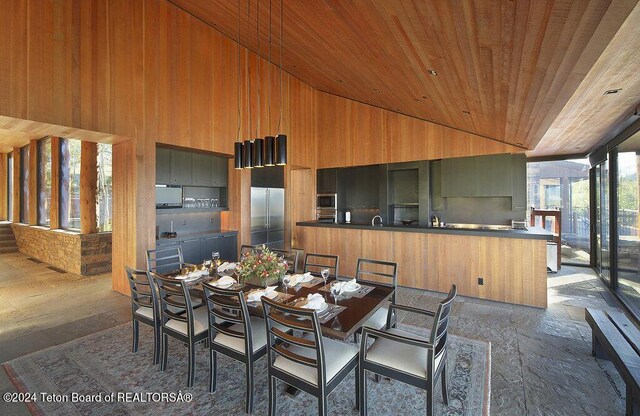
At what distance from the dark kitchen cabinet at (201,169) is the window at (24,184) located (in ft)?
23.2

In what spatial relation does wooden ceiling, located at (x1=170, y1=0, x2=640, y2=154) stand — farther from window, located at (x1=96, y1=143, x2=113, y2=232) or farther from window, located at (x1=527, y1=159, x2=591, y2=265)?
window, located at (x1=96, y1=143, x2=113, y2=232)

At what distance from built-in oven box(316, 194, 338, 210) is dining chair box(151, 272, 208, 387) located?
176 inches

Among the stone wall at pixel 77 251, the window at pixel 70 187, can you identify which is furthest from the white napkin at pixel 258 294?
the window at pixel 70 187

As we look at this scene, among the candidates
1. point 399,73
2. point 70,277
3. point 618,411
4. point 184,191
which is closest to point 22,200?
point 70,277

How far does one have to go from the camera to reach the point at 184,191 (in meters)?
5.59

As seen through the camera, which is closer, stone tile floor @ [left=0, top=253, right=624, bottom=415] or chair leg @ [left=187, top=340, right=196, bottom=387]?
stone tile floor @ [left=0, top=253, right=624, bottom=415]

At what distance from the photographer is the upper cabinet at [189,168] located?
16.5ft

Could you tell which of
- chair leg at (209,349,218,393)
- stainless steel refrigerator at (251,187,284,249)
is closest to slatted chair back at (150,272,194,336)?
chair leg at (209,349,218,393)

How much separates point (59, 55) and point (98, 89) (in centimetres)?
49

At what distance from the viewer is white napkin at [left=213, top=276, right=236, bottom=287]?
2.67 metres

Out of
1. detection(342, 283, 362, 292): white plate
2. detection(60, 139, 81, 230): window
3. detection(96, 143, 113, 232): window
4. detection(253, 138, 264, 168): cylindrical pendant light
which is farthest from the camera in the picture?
detection(60, 139, 81, 230): window

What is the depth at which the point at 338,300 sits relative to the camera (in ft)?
7.61

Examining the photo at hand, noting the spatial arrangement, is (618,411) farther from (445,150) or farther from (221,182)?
(221,182)

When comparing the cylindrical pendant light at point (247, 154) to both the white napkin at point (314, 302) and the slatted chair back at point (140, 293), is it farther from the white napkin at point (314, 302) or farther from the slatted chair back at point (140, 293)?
the white napkin at point (314, 302)
